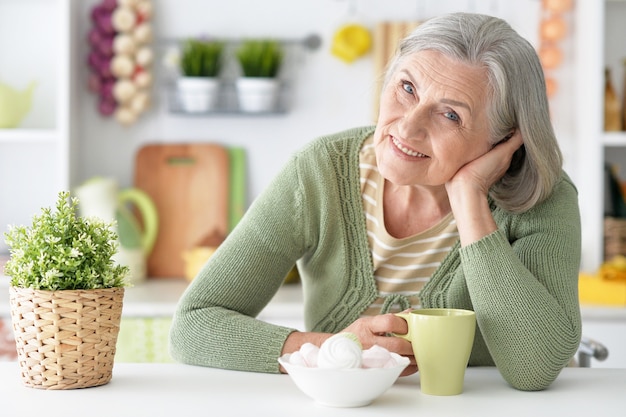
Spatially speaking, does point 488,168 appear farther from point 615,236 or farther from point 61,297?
point 615,236

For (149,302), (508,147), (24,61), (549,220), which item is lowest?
(149,302)

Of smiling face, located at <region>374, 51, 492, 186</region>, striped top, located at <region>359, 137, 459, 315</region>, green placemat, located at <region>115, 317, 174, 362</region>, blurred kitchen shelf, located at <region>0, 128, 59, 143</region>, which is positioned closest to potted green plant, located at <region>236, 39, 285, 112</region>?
blurred kitchen shelf, located at <region>0, 128, 59, 143</region>

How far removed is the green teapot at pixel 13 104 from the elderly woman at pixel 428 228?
1694 millimetres

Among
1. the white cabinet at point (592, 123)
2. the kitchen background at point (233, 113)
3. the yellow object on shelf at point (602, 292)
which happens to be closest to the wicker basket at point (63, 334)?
the yellow object on shelf at point (602, 292)

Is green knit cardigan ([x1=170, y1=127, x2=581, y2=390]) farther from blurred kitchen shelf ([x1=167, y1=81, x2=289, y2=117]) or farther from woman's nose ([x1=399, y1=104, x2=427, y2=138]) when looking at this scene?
blurred kitchen shelf ([x1=167, y1=81, x2=289, y2=117])

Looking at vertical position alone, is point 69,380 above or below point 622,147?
below

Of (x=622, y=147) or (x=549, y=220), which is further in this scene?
(x=622, y=147)

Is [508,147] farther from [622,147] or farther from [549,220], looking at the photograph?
[622,147]

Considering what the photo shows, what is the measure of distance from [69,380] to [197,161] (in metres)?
2.00

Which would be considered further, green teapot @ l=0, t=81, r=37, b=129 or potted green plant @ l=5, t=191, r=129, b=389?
green teapot @ l=0, t=81, r=37, b=129

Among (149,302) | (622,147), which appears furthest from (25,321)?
(622,147)

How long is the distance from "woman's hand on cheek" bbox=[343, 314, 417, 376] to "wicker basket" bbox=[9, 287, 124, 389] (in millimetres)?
352

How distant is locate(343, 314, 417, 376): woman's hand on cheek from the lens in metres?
1.22

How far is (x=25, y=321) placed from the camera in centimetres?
113
